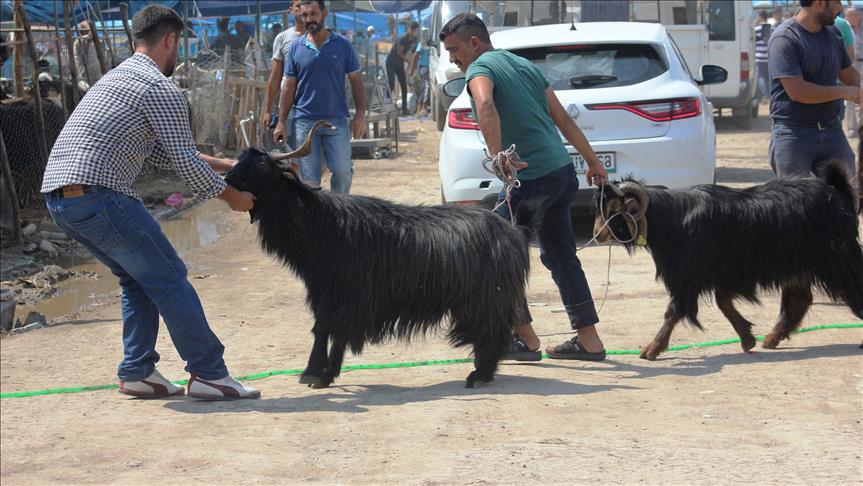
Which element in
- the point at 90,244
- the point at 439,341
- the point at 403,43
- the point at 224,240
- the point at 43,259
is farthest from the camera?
the point at 403,43

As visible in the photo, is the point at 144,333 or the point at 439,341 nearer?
the point at 144,333

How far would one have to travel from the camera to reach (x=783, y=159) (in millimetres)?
7141

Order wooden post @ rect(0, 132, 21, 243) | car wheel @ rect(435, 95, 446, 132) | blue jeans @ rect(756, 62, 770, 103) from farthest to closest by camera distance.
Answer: blue jeans @ rect(756, 62, 770, 103), car wheel @ rect(435, 95, 446, 132), wooden post @ rect(0, 132, 21, 243)

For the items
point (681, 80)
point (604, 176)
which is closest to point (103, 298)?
point (604, 176)

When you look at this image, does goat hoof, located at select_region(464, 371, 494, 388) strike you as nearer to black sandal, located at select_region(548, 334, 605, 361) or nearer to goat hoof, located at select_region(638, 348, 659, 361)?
black sandal, located at select_region(548, 334, 605, 361)

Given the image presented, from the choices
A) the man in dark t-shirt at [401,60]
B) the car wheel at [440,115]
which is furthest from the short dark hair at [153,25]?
the man in dark t-shirt at [401,60]

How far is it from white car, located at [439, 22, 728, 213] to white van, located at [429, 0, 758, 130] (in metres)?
6.39

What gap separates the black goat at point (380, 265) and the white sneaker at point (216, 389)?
1.40 ft

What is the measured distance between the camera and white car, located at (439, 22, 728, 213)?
9250mm

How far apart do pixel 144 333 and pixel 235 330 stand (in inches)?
68.4

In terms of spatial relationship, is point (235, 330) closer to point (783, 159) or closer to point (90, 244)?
point (90, 244)

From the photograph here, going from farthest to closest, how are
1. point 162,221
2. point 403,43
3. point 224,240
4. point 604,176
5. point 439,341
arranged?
point 403,43 → point 162,221 → point 224,240 → point 439,341 → point 604,176

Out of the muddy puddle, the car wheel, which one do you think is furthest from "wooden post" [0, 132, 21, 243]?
the car wheel

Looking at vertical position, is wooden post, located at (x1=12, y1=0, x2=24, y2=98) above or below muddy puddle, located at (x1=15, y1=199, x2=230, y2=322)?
above
